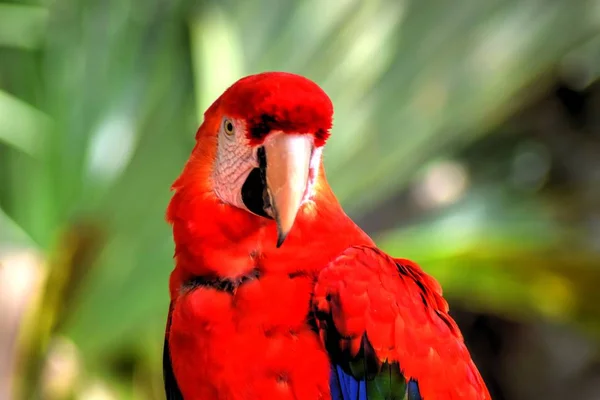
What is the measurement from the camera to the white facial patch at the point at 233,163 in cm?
47

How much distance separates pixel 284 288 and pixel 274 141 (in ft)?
0.37

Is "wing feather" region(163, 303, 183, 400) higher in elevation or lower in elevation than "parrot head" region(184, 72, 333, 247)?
lower

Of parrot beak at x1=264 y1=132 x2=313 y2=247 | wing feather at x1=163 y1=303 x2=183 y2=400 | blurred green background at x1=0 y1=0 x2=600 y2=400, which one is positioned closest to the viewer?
parrot beak at x1=264 y1=132 x2=313 y2=247

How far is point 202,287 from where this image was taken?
49cm

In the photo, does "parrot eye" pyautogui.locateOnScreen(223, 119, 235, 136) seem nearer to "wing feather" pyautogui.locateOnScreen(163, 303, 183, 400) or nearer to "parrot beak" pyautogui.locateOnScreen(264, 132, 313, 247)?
"parrot beak" pyautogui.locateOnScreen(264, 132, 313, 247)

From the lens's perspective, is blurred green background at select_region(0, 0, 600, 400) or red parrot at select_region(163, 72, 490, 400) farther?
blurred green background at select_region(0, 0, 600, 400)

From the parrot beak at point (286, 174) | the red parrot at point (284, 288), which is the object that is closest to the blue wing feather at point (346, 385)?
the red parrot at point (284, 288)

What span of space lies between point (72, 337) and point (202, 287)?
427 millimetres

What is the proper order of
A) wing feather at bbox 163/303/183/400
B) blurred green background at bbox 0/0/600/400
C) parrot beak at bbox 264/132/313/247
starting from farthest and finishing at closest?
1. blurred green background at bbox 0/0/600/400
2. wing feather at bbox 163/303/183/400
3. parrot beak at bbox 264/132/313/247

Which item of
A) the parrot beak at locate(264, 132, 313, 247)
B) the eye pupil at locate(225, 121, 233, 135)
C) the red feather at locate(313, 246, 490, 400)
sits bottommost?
the red feather at locate(313, 246, 490, 400)

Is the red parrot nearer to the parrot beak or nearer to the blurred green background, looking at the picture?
the parrot beak

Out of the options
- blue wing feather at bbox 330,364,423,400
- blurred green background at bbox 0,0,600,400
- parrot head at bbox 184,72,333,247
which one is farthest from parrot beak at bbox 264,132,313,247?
blurred green background at bbox 0,0,600,400

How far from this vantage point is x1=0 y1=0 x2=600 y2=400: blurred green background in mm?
815

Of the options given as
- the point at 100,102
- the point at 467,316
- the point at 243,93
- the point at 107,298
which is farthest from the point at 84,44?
the point at 467,316
